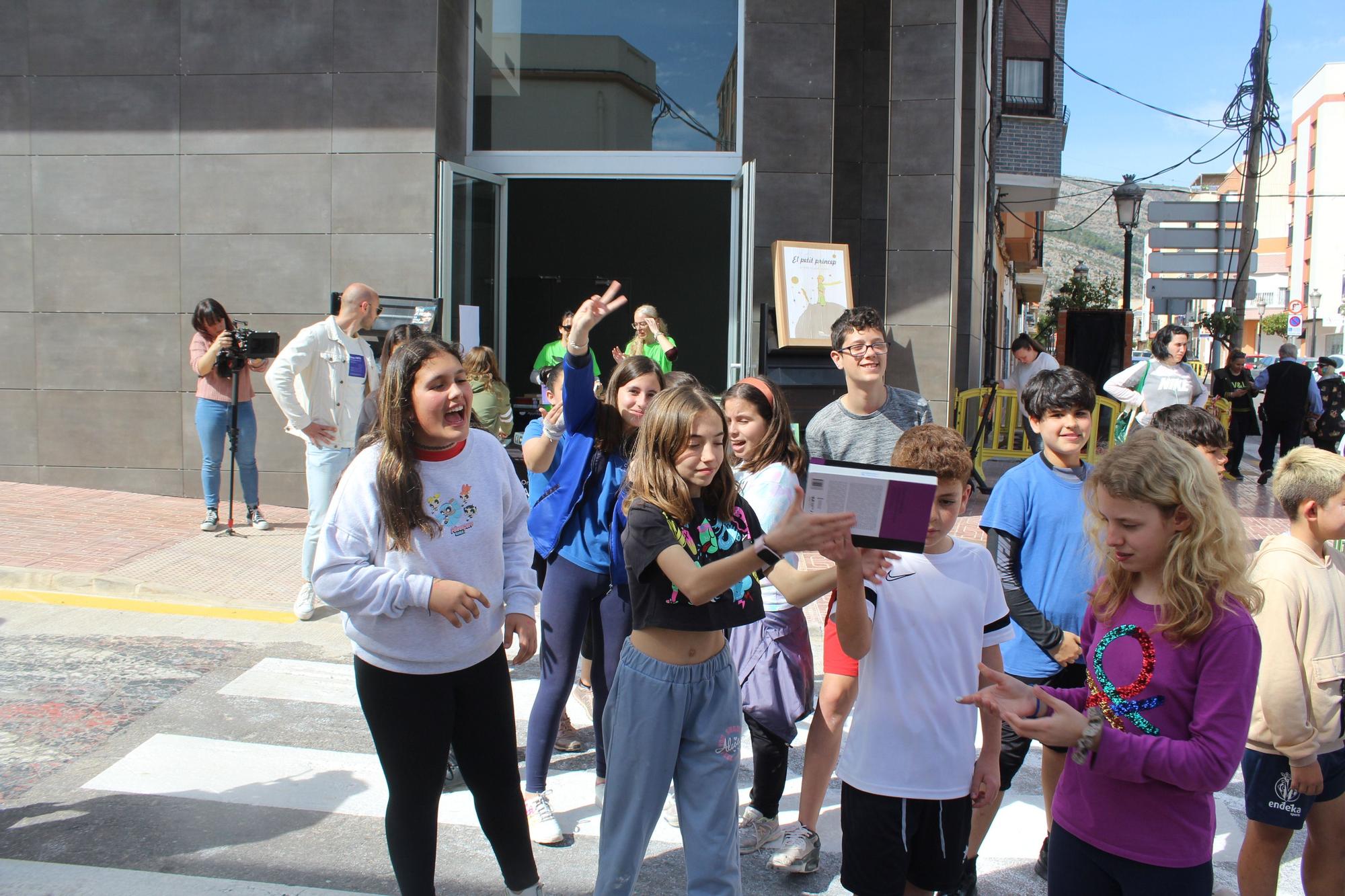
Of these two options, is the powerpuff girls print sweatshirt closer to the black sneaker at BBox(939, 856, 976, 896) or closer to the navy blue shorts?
the black sneaker at BBox(939, 856, 976, 896)

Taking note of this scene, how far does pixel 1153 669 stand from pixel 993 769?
78cm

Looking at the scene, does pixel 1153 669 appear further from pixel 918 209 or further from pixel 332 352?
pixel 918 209

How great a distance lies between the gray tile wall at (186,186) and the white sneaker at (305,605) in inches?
151

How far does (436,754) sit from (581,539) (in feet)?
4.04

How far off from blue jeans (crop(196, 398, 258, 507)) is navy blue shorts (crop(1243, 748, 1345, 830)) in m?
7.85

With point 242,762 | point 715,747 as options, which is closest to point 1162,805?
point 715,747

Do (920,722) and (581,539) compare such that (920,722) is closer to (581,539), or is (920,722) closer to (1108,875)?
(1108,875)

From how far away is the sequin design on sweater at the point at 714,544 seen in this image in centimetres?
306

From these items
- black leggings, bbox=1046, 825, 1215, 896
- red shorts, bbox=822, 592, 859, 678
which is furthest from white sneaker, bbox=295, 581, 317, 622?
black leggings, bbox=1046, 825, 1215, 896

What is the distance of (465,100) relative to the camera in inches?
432

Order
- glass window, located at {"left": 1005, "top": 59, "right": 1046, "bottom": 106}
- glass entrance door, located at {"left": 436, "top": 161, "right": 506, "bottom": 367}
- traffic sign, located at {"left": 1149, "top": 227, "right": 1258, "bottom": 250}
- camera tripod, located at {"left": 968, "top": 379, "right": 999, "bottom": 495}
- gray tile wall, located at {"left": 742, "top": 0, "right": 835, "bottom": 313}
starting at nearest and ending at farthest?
1. glass entrance door, located at {"left": 436, "top": 161, "right": 506, "bottom": 367}
2. gray tile wall, located at {"left": 742, "top": 0, "right": 835, "bottom": 313}
3. camera tripod, located at {"left": 968, "top": 379, "right": 999, "bottom": 495}
4. traffic sign, located at {"left": 1149, "top": 227, "right": 1258, "bottom": 250}
5. glass window, located at {"left": 1005, "top": 59, "right": 1046, "bottom": 106}

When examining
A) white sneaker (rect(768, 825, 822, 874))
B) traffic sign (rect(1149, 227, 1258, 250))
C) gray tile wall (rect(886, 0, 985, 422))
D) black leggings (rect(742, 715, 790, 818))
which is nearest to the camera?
white sneaker (rect(768, 825, 822, 874))

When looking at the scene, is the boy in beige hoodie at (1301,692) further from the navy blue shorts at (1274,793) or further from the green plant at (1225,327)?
the green plant at (1225,327)

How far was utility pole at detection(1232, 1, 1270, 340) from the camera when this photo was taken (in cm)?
1828
